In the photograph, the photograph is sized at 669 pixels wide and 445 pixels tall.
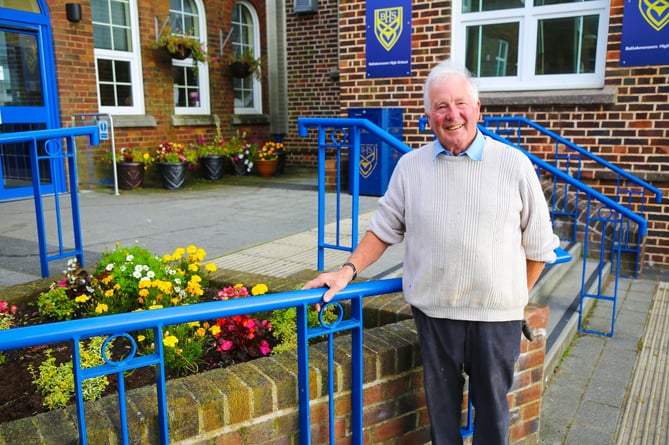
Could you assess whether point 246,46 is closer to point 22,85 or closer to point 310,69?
point 310,69

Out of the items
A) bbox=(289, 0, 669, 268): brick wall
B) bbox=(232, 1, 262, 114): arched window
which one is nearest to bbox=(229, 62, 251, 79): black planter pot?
bbox=(232, 1, 262, 114): arched window

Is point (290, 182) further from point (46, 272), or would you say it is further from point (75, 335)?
point (75, 335)

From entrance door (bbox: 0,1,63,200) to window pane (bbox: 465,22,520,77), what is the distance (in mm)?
5784

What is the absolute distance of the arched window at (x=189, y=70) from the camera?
10.4 m

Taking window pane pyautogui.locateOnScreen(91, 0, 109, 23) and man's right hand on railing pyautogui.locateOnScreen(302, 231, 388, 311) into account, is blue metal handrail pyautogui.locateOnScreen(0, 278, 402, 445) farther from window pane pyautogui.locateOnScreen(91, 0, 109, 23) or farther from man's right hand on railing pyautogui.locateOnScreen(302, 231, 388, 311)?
window pane pyautogui.locateOnScreen(91, 0, 109, 23)

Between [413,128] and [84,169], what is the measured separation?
5064mm

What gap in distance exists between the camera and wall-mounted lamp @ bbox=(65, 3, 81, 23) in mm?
8242

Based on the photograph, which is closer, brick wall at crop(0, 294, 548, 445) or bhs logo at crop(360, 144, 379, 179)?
brick wall at crop(0, 294, 548, 445)

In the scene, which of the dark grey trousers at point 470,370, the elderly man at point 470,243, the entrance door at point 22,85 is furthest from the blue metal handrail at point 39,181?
the entrance door at point 22,85

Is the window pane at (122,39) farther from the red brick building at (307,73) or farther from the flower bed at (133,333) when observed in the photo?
the flower bed at (133,333)

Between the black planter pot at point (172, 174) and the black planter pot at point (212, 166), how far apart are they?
960mm

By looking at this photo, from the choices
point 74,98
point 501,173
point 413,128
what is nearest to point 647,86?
point 413,128

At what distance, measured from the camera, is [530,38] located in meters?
6.70

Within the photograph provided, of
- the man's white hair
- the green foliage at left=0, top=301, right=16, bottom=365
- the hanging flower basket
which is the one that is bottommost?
the green foliage at left=0, top=301, right=16, bottom=365
